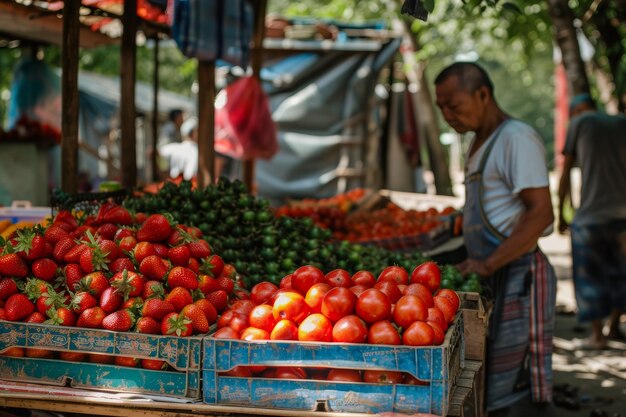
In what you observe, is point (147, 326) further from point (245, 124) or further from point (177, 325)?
point (245, 124)

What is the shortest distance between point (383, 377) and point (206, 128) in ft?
12.6

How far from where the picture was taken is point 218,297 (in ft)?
10.8

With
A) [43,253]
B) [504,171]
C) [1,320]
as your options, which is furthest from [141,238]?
[504,171]

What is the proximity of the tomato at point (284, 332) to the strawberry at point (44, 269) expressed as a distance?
1078mm

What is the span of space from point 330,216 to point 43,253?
159 inches

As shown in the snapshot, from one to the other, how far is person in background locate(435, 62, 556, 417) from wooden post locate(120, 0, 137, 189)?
2705 mm

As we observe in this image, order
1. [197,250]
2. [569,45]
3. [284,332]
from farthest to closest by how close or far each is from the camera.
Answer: [569,45], [197,250], [284,332]

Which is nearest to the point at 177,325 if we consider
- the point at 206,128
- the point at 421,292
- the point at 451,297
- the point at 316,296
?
the point at 316,296

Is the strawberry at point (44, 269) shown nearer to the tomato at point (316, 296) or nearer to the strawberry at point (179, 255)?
the strawberry at point (179, 255)

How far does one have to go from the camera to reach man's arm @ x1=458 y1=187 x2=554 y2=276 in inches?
171

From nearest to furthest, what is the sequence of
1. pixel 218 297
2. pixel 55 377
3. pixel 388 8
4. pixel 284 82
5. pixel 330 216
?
pixel 55 377 → pixel 218 297 → pixel 330 216 → pixel 284 82 → pixel 388 8

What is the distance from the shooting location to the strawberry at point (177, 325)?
114 inches

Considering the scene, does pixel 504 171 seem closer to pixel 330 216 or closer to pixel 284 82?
pixel 330 216

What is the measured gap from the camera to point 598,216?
747 centimetres
